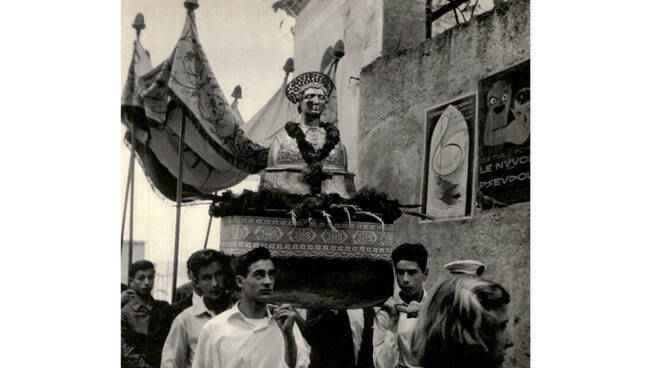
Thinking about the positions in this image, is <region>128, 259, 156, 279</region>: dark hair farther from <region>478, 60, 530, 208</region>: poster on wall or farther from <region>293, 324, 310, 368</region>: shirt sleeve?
<region>478, 60, 530, 208</region>: poster on wall

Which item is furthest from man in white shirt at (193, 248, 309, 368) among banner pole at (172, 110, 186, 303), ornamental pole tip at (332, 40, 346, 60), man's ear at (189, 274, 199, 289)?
ornamental pole tip at (332, 40, 346, 60)

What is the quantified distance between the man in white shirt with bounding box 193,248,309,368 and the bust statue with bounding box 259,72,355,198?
43 cm

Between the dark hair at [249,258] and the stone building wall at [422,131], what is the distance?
0.69 m

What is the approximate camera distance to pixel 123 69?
18.2 ft

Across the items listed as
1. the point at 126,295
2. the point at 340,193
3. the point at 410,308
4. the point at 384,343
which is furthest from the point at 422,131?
the point at 126,295

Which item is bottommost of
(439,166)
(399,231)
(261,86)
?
(399,231)

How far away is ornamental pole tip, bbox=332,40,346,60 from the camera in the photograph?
5.89m

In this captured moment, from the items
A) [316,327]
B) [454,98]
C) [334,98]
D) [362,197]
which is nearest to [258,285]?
[316,327]

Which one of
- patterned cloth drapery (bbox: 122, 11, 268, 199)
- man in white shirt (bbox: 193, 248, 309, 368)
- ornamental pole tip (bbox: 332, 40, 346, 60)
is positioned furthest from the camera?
ornamental pole tip (bbox: 332, 40, 346, 60)

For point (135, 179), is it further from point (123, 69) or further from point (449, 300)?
point (449, 300)

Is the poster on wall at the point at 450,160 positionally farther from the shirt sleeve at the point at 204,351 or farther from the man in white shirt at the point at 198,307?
the shirt sleeve at the point at 204,351

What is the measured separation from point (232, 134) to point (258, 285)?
845 millimetres

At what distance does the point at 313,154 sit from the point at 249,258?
656 mm

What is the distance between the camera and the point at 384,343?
18.8 feet
